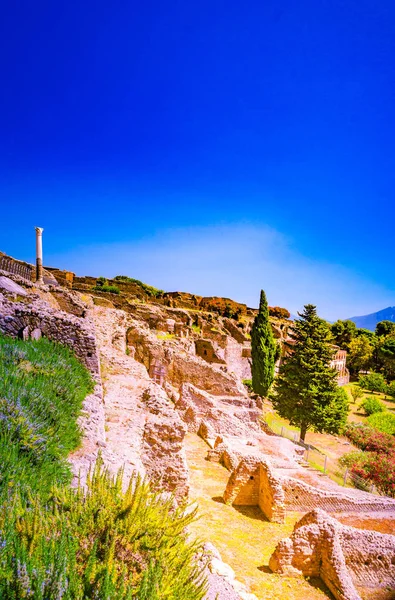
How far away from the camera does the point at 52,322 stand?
8.09m

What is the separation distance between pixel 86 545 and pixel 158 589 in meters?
0.81

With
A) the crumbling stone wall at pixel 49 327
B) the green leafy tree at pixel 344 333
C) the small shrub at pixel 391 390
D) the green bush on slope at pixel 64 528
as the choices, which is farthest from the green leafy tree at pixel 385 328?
the green bush on slope at pixel 64 528

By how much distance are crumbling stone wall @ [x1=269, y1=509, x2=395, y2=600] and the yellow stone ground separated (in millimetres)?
316

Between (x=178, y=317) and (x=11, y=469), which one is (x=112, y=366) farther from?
(x=178, y=317)

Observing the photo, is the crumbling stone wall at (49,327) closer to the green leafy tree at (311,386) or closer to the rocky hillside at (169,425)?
the rocky hillside at (169,425)

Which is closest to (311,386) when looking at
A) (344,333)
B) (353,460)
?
(353,460)

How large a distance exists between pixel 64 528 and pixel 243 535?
8.59 m

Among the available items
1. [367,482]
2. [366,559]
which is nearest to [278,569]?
[366,559]

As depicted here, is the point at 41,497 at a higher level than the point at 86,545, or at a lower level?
higher

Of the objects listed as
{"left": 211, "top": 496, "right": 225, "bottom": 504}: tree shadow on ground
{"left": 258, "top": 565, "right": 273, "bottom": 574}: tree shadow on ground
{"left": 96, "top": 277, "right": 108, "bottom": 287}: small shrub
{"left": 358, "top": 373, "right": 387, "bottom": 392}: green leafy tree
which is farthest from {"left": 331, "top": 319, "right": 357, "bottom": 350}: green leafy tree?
{"left": 258, "top": 565, "right": 273, "bottom": 574}: tree shadow on ground

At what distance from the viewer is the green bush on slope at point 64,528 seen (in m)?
2.74

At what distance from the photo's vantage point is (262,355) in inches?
1339

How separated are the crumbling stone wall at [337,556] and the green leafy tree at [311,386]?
16.1 m

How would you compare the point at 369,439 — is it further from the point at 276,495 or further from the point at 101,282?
the point at 101,282
